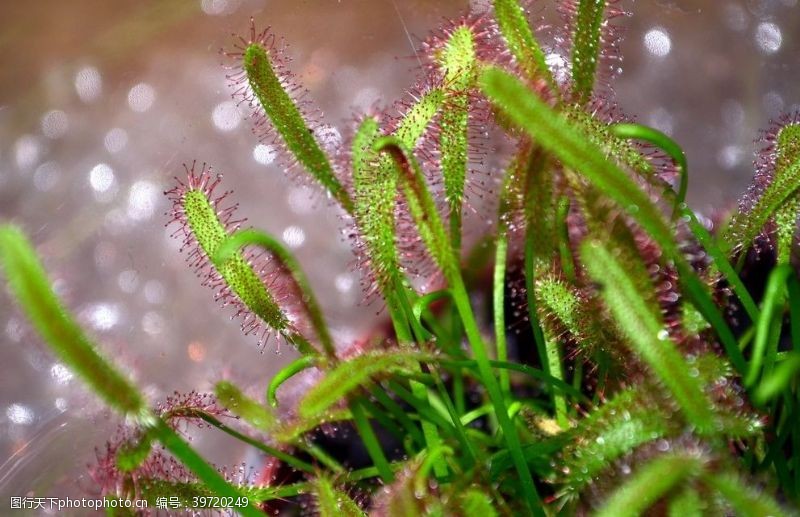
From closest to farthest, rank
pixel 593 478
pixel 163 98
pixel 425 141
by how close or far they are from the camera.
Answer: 1. pixel 593 478
2. pixel 425 141
3. pixel 163 98

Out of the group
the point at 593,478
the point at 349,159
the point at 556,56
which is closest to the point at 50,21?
the point at 349,159

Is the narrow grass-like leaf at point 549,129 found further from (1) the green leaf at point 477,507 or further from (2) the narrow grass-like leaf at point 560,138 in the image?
(1) the green leaf at point 477,507

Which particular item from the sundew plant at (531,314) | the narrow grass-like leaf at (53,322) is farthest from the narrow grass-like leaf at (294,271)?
the narrow grass-like leaf at (53,322)

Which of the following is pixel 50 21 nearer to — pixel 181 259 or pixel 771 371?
pixel 181 259

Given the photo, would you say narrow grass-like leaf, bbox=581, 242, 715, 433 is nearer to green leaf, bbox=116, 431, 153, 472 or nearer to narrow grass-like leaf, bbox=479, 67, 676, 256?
narrow grass-like leaf, bbox=479, 67, 676, 256

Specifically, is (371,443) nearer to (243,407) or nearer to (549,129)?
(243,407)

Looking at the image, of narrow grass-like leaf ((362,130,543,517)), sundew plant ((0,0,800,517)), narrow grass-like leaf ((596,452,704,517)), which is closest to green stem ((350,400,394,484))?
sundew plant ((0,0,800,517))
